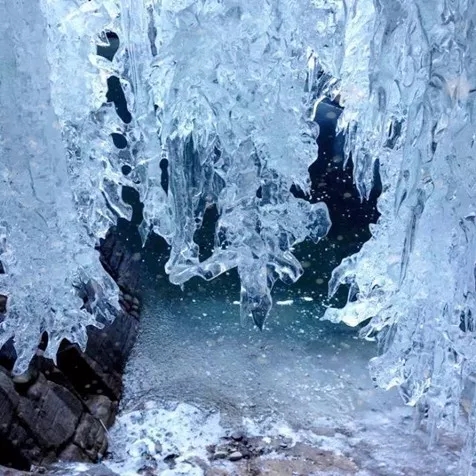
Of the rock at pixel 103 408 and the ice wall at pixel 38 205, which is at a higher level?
the ice wall at pixel 38 205

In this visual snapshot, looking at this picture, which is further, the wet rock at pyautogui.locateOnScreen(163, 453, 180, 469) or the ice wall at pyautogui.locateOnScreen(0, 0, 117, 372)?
the wet rock at pyautogui.locateOnScreen(163, 453, 180, 469)

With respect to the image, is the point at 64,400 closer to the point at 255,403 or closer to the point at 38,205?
the point at 255,403

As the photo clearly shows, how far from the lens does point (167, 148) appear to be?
190 centimetres

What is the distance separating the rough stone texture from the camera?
2.07 m

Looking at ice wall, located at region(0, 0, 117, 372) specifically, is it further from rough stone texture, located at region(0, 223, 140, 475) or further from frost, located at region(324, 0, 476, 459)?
frost, located at region(324, 0, 476, 459)

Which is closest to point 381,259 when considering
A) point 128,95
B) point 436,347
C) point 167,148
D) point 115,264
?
point 436,347

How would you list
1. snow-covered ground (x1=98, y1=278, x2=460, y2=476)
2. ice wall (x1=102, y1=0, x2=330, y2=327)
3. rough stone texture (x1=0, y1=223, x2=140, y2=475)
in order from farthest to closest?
snow-covered ground (x1=98, y1=278, x2=460, y2=476) → rough stone texture (x1=0, y1=223, x2=140, y2=475) → ice wall (x1=102, y1=0, x2=330, y2=327)

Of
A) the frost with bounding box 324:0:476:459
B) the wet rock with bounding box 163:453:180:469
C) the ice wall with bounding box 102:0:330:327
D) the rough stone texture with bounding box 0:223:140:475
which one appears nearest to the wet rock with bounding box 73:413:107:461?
the rough stone texture with bounding box 0:223:140:475

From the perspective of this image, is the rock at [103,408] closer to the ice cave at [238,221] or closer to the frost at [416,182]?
the ice cave at [238,221]

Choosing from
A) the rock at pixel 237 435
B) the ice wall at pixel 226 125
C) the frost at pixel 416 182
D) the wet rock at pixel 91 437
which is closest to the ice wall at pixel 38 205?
the ice wall at pixel 226 125

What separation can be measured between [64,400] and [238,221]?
0.86m

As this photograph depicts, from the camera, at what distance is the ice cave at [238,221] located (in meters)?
1.51

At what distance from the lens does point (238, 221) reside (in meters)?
2.00

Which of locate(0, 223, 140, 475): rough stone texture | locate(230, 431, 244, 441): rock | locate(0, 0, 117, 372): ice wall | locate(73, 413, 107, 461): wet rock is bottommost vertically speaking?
locate(230, 431, 244, 441): rock
